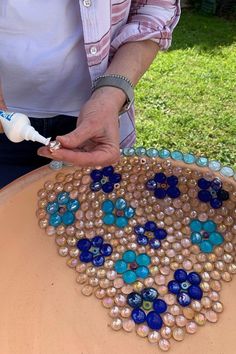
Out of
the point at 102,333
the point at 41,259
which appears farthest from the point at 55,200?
the point at 102,333

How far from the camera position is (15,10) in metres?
0.65

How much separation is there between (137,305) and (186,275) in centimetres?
7

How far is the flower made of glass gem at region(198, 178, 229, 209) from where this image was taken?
694mm

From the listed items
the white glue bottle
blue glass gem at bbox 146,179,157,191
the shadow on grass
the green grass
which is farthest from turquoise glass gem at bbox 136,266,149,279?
the shadow on grass

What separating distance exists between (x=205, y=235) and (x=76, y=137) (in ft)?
0.74

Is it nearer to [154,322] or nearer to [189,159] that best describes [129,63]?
[189,159]

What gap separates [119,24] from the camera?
0.73 metres

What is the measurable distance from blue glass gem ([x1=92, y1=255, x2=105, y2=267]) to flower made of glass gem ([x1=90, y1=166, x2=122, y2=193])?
0.09 metres

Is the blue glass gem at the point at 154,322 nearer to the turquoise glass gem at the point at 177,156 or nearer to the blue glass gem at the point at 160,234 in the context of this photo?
the blue glass gem at the point at 160,234

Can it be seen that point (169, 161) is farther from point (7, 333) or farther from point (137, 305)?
Answer: point (7, 333)

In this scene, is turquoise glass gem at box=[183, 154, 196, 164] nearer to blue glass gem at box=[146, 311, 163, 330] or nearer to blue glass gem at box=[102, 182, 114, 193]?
blue glass gem at box=[102, 182, 114, 193]

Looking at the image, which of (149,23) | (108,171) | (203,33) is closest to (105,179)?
(108,171)

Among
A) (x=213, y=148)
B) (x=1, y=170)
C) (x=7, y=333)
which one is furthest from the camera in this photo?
(x=213, y=148)

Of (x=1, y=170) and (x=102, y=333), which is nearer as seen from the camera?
(x=102, y=333)
